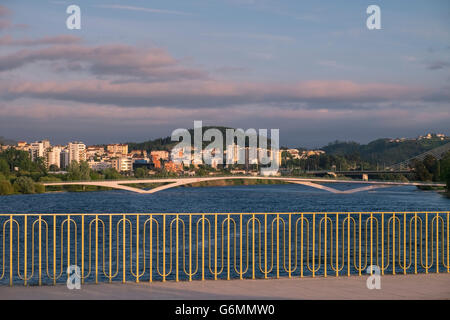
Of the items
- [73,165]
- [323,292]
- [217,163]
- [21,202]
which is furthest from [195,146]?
[323,292]

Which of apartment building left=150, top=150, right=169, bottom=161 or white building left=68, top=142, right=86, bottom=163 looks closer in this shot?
apartment building left=150, top=150, right=169, bottom=161

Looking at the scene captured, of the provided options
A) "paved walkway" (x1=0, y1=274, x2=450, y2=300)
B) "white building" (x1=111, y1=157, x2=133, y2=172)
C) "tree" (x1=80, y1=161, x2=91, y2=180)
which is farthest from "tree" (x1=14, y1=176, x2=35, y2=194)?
"paved walkway" (x1=0, y1=274, x2=450, y2=300)

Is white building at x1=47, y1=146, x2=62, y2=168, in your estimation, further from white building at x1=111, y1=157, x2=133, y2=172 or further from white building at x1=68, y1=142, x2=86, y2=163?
white building at x1=111, y1=157, x2=133, y2=172

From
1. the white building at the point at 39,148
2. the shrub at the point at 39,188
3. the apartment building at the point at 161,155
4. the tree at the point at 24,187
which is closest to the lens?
the tree at the point at 24,187

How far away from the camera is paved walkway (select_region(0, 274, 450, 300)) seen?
5.87 metres

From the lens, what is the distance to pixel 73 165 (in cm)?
8088

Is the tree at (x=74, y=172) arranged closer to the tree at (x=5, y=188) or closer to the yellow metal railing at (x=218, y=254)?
the tree at (x=5, y=188)

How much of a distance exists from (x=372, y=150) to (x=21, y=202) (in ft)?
230

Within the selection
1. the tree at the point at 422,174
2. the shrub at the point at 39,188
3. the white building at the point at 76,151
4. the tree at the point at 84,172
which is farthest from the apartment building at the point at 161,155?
the tree at the point at 422,174

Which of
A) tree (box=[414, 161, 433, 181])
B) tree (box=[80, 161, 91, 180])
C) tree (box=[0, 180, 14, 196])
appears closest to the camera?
tree (box=[0, 180, 14, 196])

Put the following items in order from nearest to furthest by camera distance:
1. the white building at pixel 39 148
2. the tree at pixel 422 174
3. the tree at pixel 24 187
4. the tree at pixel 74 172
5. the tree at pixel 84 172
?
1. the tree at pixel 24 187
2. the tree at pixel 422 174
3. the tree at pixel 74 172
4. the tree at pixel 84 172
5. the white building at pixel 39 148

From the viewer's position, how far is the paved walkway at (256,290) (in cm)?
587

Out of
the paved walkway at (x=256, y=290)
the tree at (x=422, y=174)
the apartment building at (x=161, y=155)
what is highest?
the apartment building at (x=161, y=155)
